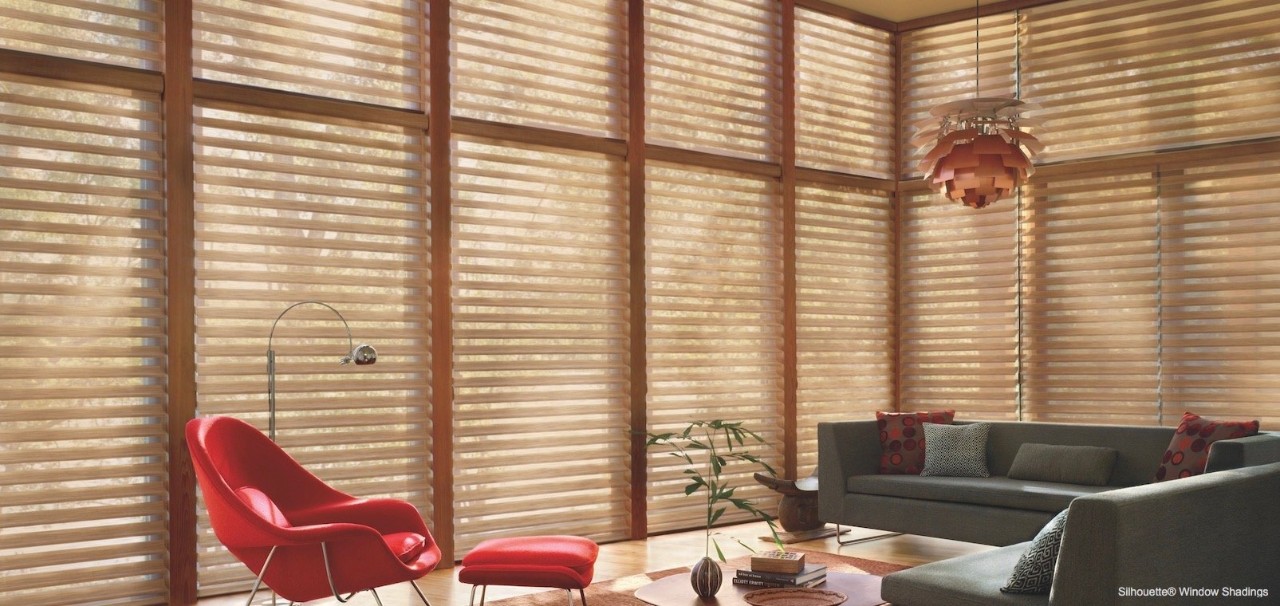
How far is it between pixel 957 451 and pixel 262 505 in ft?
13.0

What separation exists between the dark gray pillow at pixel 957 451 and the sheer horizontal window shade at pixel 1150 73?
2.39m

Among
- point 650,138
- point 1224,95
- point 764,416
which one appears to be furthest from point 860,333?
point 1224,95

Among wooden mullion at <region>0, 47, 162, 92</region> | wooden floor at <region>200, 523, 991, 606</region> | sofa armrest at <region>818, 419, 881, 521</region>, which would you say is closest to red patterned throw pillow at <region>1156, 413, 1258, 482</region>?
wooden floor at <region>200, 523, 991, 606</region>

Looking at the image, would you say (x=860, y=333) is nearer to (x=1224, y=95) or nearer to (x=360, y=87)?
(x=1224, y=95)

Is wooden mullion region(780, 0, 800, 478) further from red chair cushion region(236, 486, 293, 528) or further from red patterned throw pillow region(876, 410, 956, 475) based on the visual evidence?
red chair cushion region(236, 486, 293, 528)

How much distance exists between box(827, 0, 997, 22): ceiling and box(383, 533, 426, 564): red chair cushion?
534 cm

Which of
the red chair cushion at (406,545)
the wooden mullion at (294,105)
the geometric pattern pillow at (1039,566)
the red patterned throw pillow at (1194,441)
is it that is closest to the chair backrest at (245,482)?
the red chair cushion at (406,545)

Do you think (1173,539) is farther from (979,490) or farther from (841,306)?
(841,306)

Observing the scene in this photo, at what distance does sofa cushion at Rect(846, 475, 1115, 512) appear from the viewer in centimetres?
573

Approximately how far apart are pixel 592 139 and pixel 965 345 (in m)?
3.35

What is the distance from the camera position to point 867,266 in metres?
8.54

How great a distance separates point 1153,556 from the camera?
346cm

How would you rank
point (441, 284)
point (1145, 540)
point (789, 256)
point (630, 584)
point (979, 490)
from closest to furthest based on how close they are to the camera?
point (1145, 540), point (630, 584), point (979, 490), point (441, 284), point (789, 256)

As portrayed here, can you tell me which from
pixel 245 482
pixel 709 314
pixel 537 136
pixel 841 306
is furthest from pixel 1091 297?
pixel 245 482
